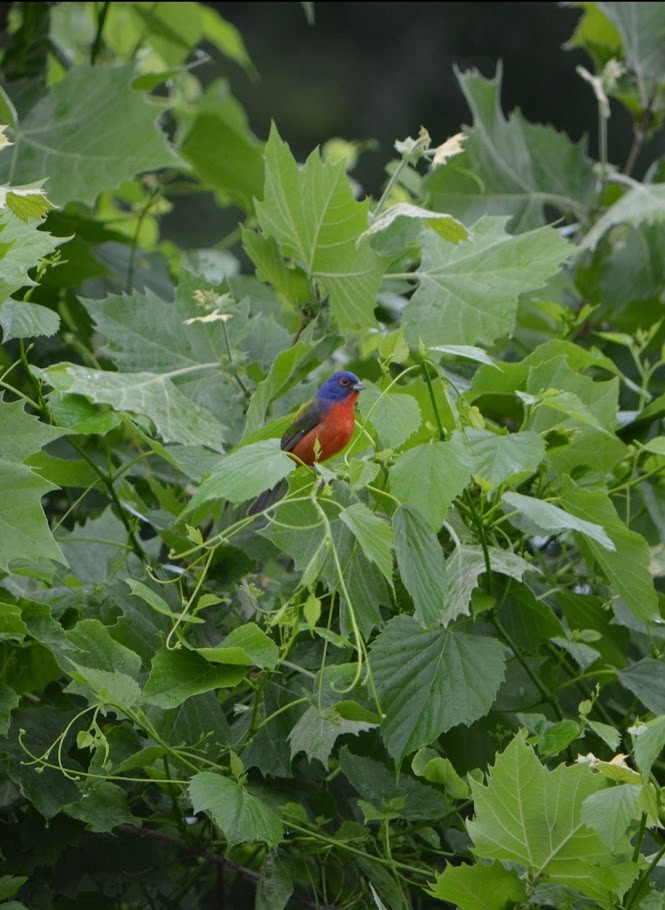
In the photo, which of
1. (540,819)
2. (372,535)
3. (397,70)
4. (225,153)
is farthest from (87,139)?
(397,70)

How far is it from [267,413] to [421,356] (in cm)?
21

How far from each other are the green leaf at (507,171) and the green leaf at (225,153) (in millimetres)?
274

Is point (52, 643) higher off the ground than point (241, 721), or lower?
higher

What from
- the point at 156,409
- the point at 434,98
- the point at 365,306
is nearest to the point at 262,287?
the point at 365,306

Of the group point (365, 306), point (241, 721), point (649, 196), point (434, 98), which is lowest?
point (434, 98)

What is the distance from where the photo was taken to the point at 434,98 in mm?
7066

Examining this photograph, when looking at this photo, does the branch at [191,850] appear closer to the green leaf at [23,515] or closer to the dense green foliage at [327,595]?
the dense green foliage at [327,595]

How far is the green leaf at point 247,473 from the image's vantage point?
2.55ft

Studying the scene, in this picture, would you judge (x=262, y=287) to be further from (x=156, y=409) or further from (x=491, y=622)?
(x=491, y=622)

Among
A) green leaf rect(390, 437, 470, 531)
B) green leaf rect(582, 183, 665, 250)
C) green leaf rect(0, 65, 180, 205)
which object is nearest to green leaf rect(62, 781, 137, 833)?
green leaf rect(390, 437, 470, 531)

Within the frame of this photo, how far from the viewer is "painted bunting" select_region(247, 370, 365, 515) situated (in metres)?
0.99

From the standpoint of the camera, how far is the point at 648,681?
0.99 m

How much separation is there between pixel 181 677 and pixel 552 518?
0.28 m

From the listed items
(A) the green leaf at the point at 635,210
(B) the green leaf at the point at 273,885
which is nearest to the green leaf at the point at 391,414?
(B) the green leaf at the point at 273,885
